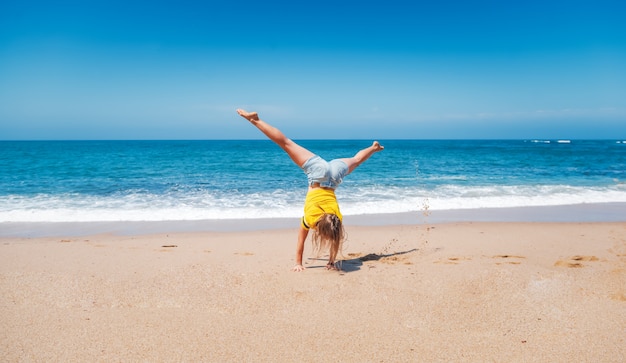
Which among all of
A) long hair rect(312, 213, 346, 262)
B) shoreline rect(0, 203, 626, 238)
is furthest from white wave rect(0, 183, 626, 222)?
long hair rect(312, 213, 346, 262)

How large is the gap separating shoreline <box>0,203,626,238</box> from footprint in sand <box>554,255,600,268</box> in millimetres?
3791

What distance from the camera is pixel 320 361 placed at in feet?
10.2

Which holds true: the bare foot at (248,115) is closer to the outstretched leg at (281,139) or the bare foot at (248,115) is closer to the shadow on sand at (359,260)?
the outstretched leg at (281,139)

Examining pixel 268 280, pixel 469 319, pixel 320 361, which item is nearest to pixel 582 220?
pixel 469 319

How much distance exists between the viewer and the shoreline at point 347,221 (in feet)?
29.0

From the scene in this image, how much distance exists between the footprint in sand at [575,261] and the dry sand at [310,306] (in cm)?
1

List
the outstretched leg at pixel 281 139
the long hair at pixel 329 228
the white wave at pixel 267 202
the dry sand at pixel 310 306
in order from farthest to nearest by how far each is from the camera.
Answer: the white wave at pixel 267 202, the outstretched leg at pixel 281 139, the long hair at pixel 329 228, the dry sand at pixel 310 306

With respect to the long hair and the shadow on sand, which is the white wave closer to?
the shadow on sand

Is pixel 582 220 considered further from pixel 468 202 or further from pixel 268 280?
pixel 268 280

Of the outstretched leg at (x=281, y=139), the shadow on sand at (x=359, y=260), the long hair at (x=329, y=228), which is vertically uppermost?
the outstretched leg at (x=281, y=139)

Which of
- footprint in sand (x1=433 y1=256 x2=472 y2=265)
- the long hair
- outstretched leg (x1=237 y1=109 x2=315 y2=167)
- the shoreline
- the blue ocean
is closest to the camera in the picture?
the long hair

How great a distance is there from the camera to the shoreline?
29.0ft

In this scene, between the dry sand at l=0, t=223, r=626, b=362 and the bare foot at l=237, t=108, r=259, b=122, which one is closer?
the dry sand at l=0, t=223, r=626, b=362

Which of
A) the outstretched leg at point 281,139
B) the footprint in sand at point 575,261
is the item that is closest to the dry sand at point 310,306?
the footprint in sand at point 575,261
